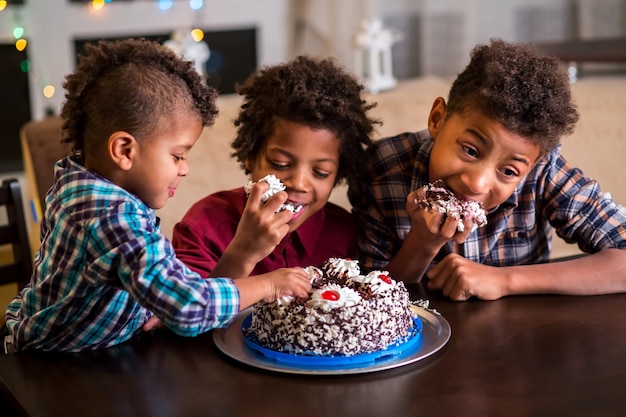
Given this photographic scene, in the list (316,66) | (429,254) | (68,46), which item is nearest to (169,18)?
(68,46)

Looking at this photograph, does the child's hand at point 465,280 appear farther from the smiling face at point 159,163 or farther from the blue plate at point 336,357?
the smiling face at point 159,163

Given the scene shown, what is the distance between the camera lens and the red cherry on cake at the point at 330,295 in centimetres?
124

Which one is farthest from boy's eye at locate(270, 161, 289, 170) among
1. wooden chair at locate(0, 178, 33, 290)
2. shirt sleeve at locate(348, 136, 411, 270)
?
wooden chair at locate(0, 178, 33, 290)

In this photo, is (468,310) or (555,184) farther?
(555,184)

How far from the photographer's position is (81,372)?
1213mm

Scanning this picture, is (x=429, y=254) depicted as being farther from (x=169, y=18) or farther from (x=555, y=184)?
(x=169, y=18)

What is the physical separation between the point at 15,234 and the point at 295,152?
38.8 inches

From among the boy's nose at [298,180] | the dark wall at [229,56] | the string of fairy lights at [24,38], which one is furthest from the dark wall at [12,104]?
the boy's nose at [298,180]

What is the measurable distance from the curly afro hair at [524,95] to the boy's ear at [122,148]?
0.64 metres

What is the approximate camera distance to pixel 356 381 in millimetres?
1151

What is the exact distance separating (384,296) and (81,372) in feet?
1.45

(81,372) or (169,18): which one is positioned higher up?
(169,18)

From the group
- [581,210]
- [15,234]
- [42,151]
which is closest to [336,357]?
[581,210]

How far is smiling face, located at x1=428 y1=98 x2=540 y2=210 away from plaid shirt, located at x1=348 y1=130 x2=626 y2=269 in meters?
0.17
